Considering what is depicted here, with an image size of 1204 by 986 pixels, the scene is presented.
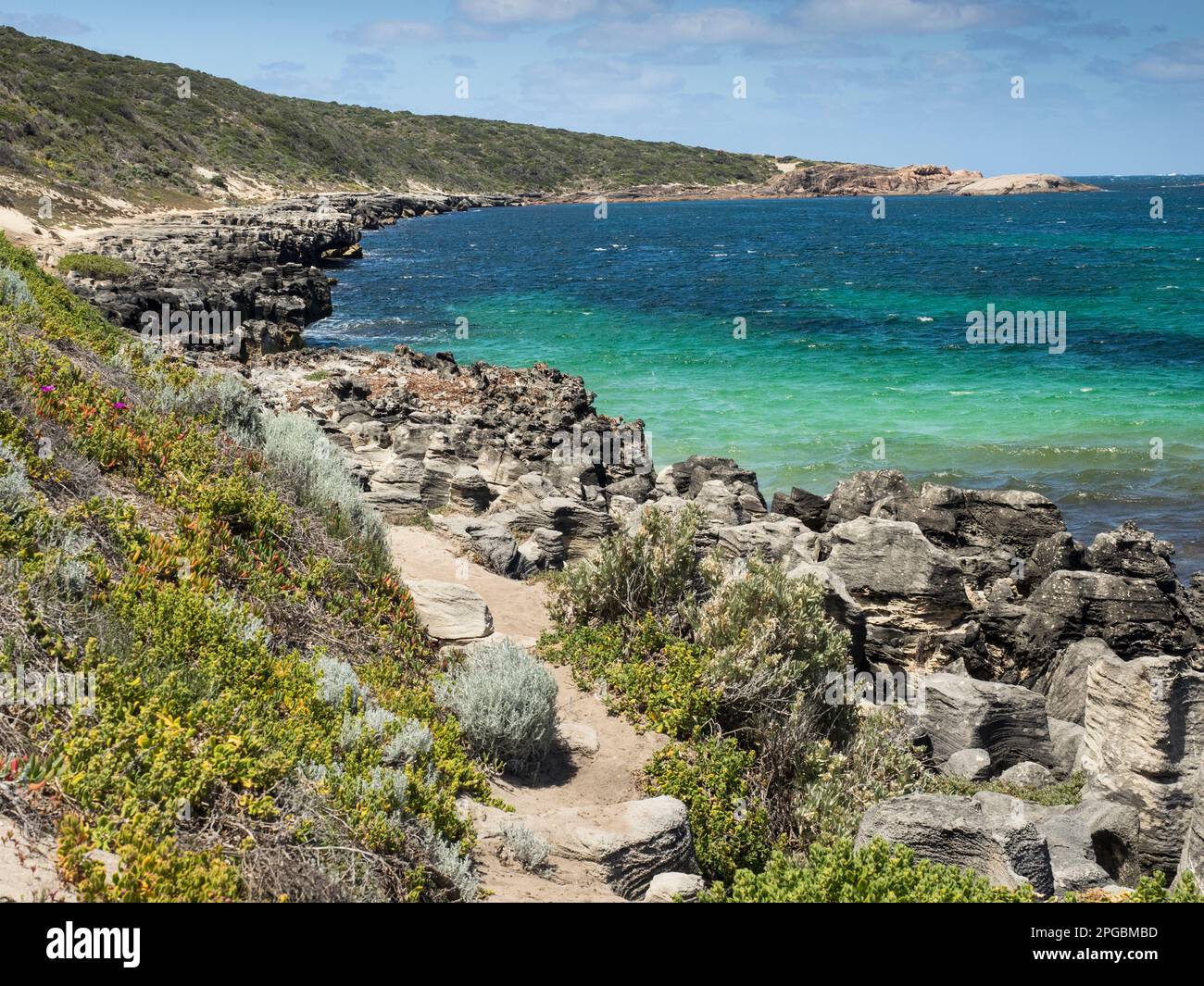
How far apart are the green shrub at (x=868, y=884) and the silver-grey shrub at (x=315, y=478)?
22.3 feet

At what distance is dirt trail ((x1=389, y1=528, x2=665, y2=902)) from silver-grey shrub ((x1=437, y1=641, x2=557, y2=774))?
23cm

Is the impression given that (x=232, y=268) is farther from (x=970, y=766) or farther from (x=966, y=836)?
(x=966, y=836)

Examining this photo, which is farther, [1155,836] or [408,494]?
[408,494]

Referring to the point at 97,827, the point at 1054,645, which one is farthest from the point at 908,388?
the point at 97,827

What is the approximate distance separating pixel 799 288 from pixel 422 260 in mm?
31075

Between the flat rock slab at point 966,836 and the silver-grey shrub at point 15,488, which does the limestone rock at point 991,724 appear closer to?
the flat rock slab at point 966,836

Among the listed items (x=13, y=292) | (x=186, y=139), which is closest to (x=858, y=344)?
(x=13, y=292)

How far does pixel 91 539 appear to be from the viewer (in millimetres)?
7230

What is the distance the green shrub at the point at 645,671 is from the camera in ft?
29.3

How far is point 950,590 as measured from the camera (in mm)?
13125

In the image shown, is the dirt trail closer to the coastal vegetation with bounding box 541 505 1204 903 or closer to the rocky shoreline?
the coastal vegetation with bounding box 541 505 1204 903

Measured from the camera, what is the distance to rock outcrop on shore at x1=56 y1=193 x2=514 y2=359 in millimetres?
33688

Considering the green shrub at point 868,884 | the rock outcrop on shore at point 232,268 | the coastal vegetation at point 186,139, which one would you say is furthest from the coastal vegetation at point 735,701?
the coastal vegetation at point 186,139
